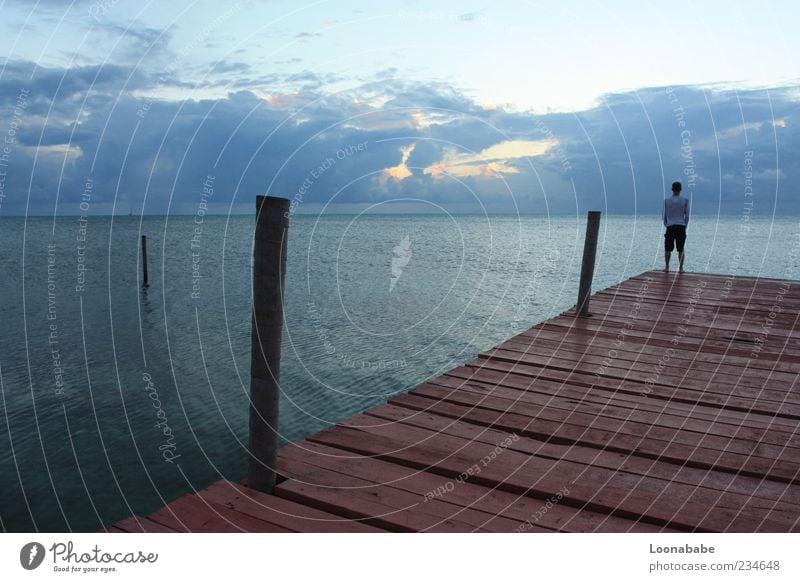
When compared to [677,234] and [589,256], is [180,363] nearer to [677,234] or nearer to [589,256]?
[589,256]

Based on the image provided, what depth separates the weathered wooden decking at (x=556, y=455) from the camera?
3.46 metres

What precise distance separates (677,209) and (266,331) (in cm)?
1289

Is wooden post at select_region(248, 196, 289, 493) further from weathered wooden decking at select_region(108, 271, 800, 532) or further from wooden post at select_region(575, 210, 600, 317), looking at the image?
wooden post at select_region(575, 210, 600, 317)

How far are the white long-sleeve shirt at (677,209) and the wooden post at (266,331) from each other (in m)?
12.7

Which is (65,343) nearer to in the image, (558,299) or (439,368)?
(439,368)

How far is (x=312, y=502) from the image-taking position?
3617 millimetres

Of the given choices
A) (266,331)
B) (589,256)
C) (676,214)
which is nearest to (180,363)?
(589,256)

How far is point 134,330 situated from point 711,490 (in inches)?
686

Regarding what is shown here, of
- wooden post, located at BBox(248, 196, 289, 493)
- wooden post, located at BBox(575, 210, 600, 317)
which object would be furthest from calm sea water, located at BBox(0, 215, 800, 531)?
Result: wooden post, located at BBox(248, 196, 289, 493)

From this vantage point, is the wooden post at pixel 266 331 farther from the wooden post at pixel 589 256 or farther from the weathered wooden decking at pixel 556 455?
the wooden post at pixel 589 256

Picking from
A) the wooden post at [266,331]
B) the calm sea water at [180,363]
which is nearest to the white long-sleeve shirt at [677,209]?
the calm sea water at [180,363]

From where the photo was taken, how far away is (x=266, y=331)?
3629mm
